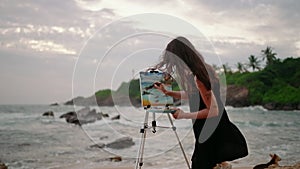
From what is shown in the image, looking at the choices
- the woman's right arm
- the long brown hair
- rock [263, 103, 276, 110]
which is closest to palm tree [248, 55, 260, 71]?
rock [263, 103, 276, 110]

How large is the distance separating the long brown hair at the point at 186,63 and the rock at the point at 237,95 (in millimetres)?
7570

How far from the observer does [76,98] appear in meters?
2.66

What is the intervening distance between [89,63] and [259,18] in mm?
6231

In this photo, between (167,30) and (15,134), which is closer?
(167,30)

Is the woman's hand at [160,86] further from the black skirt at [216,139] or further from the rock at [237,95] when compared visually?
the rock at [237,95]

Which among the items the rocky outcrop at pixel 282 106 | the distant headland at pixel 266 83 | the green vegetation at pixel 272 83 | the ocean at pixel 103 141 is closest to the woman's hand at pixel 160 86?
the ocean at pixel 103 141

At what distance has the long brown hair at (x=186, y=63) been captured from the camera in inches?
77.0

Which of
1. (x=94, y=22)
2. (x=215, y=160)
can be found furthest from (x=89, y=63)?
(x=94, y=22)

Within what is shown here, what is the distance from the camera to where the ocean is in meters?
5.83

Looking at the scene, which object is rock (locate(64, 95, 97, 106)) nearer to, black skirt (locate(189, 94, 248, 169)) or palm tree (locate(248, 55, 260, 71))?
black skirt (locate(189, 94, 248, 169))

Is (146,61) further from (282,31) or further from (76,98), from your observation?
(282,31)

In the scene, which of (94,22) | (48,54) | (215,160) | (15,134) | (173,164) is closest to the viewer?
(215,160)

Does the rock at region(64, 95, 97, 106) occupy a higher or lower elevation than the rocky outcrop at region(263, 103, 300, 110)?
higher

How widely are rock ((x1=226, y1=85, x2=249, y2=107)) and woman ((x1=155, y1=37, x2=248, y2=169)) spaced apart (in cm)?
754
